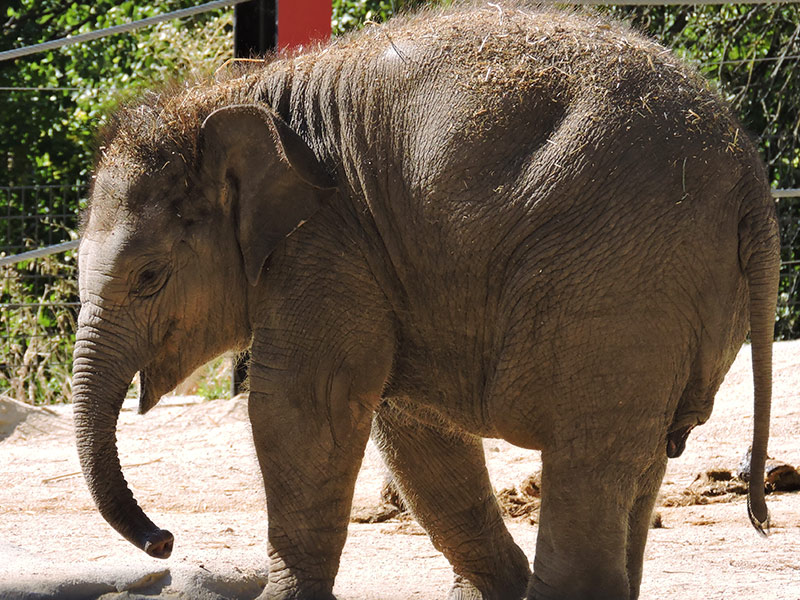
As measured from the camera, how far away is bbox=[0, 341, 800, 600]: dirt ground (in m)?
4.95

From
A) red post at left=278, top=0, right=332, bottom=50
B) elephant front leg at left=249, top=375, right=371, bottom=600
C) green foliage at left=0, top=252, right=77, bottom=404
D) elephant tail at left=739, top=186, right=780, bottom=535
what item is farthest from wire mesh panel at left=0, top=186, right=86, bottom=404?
elephant tail at left=739, top=186, right=780, bottom=535

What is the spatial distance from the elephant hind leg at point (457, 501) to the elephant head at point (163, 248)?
909 millimetres

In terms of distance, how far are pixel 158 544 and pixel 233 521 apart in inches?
94.6

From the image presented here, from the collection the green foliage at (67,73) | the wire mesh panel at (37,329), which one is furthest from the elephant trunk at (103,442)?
the green foliage at (67,73)

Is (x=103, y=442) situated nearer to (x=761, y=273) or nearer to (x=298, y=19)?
(x=761, y=273)

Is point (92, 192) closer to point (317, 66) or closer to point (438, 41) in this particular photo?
point (317, 66)

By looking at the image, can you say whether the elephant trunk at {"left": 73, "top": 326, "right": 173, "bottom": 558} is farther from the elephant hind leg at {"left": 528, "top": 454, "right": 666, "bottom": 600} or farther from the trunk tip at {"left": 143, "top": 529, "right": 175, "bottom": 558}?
the elephant hind leg at {"left": 528, "top": 454, "right": 666, "bottom": 600}

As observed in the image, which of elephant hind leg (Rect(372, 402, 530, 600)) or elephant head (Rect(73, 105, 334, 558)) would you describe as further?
elephant hind leg (Rect(372, 402, 530, 600))

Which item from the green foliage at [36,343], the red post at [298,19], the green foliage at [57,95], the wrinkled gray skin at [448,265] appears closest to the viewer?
the wrinkled gray skin at [448,265]

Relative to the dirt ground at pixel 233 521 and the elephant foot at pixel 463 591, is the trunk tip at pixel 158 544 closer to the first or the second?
the dirt ground at pixel 233 521

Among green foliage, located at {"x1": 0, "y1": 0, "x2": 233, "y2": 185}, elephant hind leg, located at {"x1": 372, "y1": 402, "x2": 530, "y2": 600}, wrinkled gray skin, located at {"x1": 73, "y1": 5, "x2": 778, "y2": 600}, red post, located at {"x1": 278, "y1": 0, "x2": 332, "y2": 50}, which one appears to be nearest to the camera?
wrinkled gray skin, located at {"x1": 73, "y1": 5, "x2": 778, "y2": 600}

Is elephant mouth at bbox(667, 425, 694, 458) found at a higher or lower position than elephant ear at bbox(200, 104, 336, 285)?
lower

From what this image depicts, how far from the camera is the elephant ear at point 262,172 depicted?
14.4ft

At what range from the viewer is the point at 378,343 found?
438 cm
